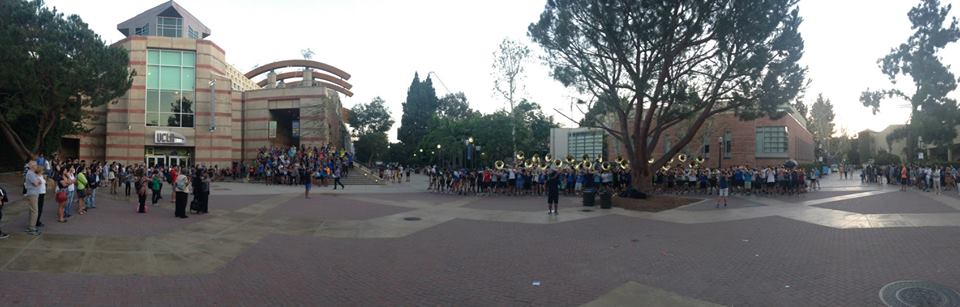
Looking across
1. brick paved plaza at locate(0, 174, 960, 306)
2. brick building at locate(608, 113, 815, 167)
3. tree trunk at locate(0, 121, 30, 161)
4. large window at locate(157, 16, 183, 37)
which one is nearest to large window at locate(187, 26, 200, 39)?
large window at locate(157, 16, 183, 37)

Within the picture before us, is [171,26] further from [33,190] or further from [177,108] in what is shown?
[33,190]

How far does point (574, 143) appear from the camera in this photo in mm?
62438

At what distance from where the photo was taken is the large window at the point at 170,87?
1486 inches

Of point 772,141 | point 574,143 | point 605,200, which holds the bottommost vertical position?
point 605,200

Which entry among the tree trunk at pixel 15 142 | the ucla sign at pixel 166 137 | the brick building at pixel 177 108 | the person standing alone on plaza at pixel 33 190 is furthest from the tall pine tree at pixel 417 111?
the person standing alone on plaza at pixel 33 190

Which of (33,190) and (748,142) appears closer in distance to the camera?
(33,190)

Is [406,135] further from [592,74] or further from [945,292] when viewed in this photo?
[945,292]

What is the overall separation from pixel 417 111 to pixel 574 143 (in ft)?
80.2

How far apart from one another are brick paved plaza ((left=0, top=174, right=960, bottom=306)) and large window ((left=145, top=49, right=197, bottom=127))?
1052 inches

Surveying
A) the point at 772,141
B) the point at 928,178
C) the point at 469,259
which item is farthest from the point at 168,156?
the point at 772,141

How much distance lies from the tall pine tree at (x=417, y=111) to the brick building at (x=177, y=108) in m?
30.8

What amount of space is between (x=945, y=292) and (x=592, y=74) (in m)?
15.0

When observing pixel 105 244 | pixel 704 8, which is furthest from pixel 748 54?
pixel 105 244

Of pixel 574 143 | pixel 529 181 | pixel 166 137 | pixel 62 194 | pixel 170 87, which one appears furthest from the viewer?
pixel 574 143
